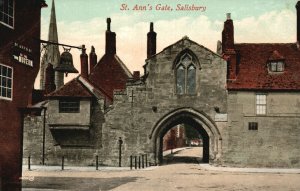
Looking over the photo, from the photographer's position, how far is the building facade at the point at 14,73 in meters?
16.0

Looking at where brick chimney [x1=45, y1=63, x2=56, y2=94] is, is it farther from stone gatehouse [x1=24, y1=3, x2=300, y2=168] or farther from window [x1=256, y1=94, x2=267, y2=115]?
window [x1=256, y1=94, x2=267, y2=115]

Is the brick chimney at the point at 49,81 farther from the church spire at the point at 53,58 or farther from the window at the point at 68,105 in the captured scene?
the church spire at the point at 53,58

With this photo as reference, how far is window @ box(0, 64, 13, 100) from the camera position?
15.9 metres

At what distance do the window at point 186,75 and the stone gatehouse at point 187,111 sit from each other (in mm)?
68

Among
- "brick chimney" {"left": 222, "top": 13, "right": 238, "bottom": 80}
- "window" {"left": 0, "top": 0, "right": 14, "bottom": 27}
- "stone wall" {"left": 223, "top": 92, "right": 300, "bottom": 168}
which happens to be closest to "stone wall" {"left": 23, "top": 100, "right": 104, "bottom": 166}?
"stone wall" {"left": 223, "top": 92, "right": 300, "bottom": 168}

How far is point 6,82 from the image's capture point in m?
16.3

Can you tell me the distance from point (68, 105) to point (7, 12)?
46.2ft

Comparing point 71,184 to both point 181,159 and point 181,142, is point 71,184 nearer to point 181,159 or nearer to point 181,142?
point 181,159

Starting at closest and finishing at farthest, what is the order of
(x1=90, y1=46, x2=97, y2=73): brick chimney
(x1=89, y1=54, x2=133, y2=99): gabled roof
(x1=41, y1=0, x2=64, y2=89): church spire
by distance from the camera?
(x1=89, y1=54, x2=133, y2=99): gabled roof
(x1=90, y1=46, x2=97, y2=73): brick chimney
(x1=41, y1=0, x2=64, y2=89): church spire

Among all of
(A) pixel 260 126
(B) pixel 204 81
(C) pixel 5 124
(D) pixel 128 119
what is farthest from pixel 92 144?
(C) pixel 5 124

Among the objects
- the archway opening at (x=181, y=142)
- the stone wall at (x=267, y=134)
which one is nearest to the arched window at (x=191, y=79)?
the archway opening at (x=181, y=142)

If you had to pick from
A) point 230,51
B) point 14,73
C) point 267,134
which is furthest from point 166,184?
point 230,51

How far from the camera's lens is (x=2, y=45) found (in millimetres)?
15711

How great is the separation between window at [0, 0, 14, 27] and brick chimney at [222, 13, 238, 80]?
1709 cm
